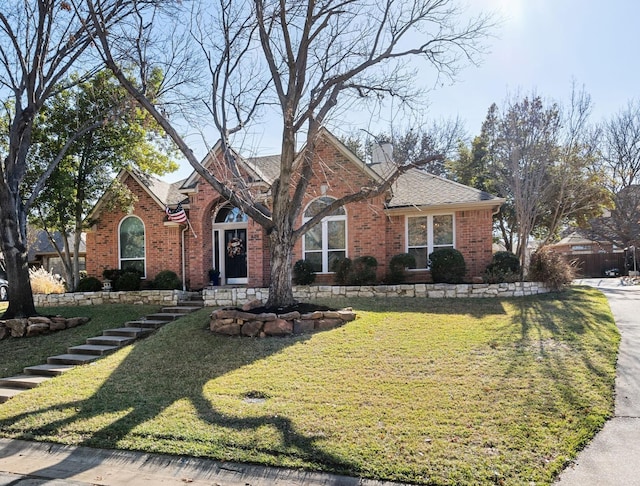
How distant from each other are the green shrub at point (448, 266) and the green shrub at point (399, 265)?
2.52 feet

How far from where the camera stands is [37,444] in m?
5.32

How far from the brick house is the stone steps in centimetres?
308

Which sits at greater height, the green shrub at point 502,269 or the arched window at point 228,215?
the arched window at point 228,215

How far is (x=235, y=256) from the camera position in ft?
52.1

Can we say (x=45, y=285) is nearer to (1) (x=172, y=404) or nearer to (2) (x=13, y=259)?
(2) (x=13, y=259)

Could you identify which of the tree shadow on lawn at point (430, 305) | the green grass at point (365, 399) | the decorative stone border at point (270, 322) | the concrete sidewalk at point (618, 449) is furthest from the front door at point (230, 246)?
the concrete sidewalk at point (618, 449)

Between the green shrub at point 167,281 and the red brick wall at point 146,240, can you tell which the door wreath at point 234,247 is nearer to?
the red brick wall at point 146,240

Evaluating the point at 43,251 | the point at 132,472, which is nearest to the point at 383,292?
the point at 132,472

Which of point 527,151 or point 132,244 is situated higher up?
point 527,151

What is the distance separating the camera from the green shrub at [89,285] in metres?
15.2

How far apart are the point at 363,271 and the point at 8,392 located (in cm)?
922

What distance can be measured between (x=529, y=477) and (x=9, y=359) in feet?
33.1

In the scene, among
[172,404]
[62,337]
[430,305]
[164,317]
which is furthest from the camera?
[164,317]

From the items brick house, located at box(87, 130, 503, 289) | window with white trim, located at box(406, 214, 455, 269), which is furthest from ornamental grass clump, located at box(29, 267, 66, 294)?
window with white trim, located at box(406, 214, 455, 269)
